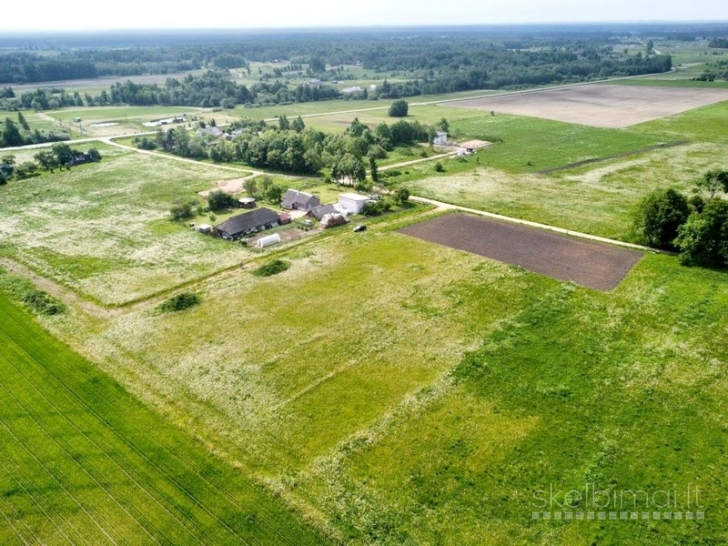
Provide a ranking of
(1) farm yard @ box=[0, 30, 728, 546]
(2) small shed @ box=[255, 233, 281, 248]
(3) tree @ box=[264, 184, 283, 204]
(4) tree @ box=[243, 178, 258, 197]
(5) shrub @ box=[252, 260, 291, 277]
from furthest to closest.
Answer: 1. (4) tree @ box=[243, 178, 258, 197]
2. (3) tree @ box=[264, 184, 283, 204]
3. (2) small shed @ box=[255, 233, 281, 248]
4. (5) shrub @ box=[252, 260, 291, 277]
5. (1) farm yard @ box=[0, 30, 728, 546]

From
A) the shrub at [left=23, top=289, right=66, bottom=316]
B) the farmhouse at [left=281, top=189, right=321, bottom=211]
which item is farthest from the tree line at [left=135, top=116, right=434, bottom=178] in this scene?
the shrub at [left=23, top=289, right=66, bottom=316]

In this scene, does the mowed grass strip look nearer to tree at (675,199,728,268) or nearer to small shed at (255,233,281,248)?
small shed at (255,233,281,248)

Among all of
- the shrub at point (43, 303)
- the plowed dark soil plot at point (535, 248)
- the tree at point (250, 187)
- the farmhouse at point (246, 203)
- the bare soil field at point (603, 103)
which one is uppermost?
the bare soil field at point (603, 103)

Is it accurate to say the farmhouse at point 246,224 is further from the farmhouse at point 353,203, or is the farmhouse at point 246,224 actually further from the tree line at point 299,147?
the tree line at point 299,147

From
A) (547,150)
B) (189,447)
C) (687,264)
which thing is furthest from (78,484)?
(547,150)

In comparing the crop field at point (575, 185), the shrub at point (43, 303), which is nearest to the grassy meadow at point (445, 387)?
the shrub at point (43, 303)

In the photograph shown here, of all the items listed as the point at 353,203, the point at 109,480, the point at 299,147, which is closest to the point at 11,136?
the point at 299,147

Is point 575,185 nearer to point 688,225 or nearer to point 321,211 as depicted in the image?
point 688,225
